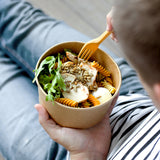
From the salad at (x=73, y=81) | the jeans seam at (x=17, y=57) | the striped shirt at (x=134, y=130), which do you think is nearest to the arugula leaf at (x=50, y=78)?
the salad at (x=73, y=81)

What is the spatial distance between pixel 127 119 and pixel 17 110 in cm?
36

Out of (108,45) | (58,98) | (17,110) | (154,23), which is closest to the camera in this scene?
(154,23)

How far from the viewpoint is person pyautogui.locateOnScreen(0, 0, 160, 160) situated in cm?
55

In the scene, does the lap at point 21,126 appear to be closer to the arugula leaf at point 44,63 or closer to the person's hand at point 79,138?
the person's hand at point 79,138

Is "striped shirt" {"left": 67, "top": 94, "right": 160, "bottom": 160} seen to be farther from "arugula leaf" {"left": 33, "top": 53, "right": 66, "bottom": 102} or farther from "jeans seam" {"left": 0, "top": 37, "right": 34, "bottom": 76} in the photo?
"jeans seam" {"left": 0, "top": 37, "right": 34, "bottom": 76}

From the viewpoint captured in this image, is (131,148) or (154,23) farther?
(131,148)

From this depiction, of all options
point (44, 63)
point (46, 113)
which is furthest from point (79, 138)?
point (44, 63)

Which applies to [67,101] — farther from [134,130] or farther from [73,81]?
[134,130]

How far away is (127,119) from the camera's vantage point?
25.2 inches

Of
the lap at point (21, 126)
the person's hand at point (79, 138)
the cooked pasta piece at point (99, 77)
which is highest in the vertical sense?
the cooked pasta piece at point (99, 77)

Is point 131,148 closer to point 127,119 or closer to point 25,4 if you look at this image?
point 127,119

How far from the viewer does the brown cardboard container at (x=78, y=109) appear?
49 cm

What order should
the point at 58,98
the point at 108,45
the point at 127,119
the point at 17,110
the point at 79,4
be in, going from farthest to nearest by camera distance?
the point at 79,4 < the point at 108,45 < the point at 17,110 < the point at 127,119 < the point at 58,98

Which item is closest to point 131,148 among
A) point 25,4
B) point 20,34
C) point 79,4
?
point 20,34
